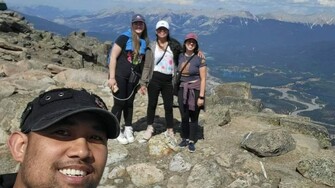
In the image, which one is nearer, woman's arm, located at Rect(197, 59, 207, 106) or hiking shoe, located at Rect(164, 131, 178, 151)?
woman's arm, located at Rect(197, 59, 207, 106)

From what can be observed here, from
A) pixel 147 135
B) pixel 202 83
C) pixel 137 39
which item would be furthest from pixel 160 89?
pixel 137 39

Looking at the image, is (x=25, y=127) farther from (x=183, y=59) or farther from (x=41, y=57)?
(x=41, y=57)

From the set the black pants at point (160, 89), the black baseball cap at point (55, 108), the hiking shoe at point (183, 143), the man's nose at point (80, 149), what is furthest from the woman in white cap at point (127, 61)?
the man's nose at point (80, 149)

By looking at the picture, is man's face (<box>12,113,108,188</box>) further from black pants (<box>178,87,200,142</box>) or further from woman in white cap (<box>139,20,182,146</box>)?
black pants (<box>178,87,200,142</box>)

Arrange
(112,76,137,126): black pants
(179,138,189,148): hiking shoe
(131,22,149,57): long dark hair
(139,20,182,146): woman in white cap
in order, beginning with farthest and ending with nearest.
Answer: (179,138,189,148): hiking shoe < (112,76,137,126): black pants < (139,20,182,146): woman in white cap < (131,22,149,57): long dark hair

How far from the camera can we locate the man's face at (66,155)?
2488 millimetres

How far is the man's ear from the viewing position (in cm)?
269

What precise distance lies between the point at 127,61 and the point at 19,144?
6555 millimetres

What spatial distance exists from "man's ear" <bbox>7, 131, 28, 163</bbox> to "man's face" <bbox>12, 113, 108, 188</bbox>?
6 cm

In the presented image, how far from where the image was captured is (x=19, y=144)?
271 cm

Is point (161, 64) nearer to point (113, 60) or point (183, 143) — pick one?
point (113, 60)

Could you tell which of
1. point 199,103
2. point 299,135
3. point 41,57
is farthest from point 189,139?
point 41,57

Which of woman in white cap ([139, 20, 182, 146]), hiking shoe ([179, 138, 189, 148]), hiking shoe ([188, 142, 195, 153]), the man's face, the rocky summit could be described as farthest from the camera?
hiking shoe ([179, 138, 189, 148])

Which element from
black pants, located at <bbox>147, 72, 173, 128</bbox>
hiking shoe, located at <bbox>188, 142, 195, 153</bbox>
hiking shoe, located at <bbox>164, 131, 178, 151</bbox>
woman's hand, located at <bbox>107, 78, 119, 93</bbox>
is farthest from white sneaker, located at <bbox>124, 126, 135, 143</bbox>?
hiking shoe, located at <bbox>188, 142, 195, 153</bbox>
